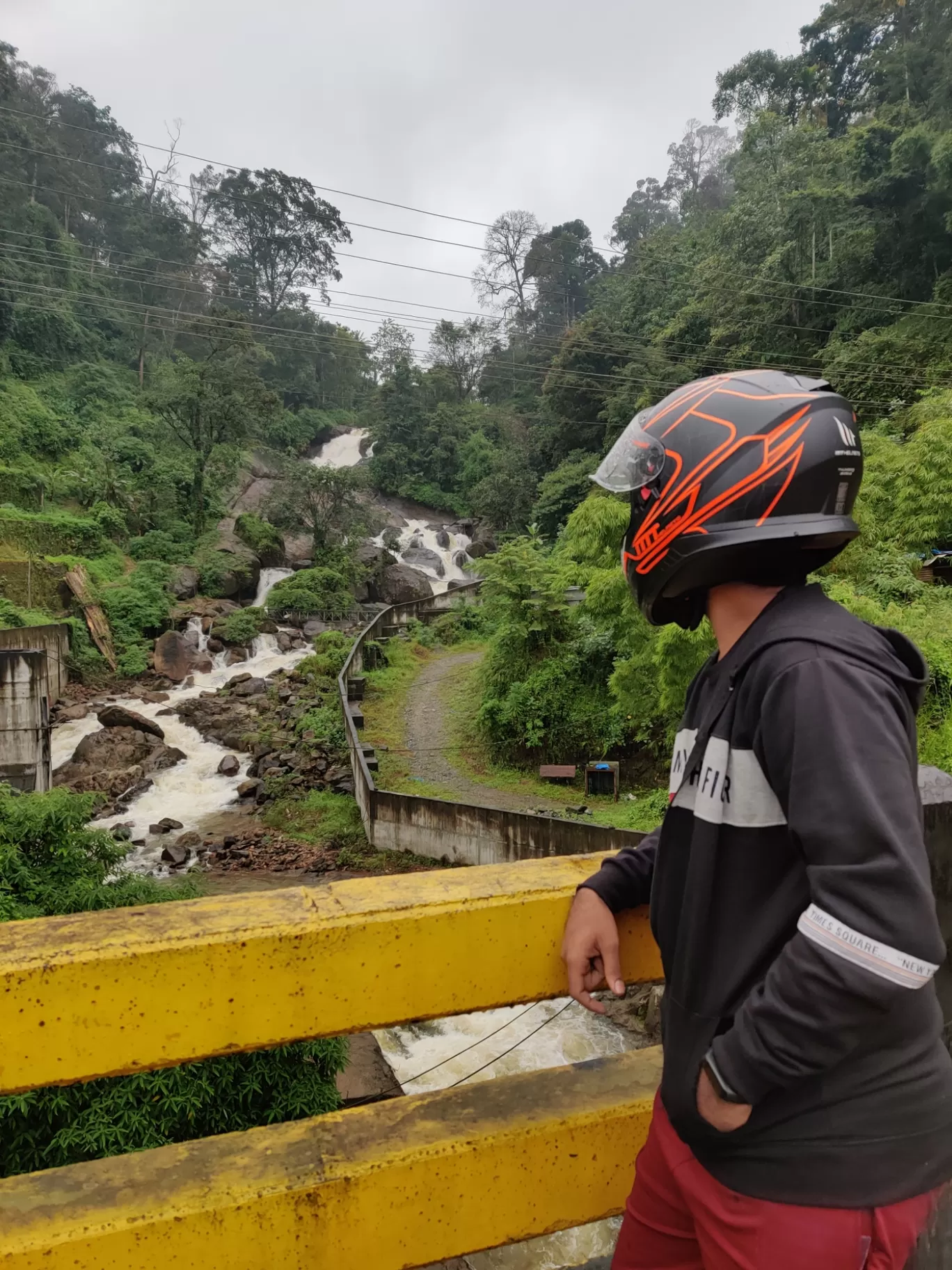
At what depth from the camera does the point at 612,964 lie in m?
1.63

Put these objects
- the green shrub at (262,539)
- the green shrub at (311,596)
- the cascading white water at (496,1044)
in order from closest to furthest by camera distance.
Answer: the cascading white water at (496,1044)
the green shrub at (311,596)
the green shrub at (262,539)

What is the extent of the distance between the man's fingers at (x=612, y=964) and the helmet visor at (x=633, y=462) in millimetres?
957

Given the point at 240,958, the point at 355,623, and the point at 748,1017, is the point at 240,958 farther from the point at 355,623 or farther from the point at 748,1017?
the point at 355,623

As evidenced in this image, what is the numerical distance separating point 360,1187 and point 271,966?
54 centimetres

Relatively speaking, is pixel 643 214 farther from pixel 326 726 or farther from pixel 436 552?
pixel 326 726

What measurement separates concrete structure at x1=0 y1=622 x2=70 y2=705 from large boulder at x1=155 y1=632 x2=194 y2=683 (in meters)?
2.29

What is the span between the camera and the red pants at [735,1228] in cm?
112

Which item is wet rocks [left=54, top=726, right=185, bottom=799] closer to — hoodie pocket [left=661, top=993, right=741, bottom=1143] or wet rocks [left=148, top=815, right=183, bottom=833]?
wet rocks [left=148, top=815, right=183, bottom=833]

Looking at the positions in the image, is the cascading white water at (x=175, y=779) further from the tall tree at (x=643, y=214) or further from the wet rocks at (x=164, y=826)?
the tall tree at (x=643, y=214)

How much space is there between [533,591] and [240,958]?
15.3 meters

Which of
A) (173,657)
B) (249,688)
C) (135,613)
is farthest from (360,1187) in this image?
(135,613)

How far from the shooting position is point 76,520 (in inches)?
1007

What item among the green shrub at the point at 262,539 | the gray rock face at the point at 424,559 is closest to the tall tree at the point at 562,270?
the gray rock face at the point at 424,559

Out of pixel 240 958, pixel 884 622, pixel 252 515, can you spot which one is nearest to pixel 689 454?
pixel 240 958
